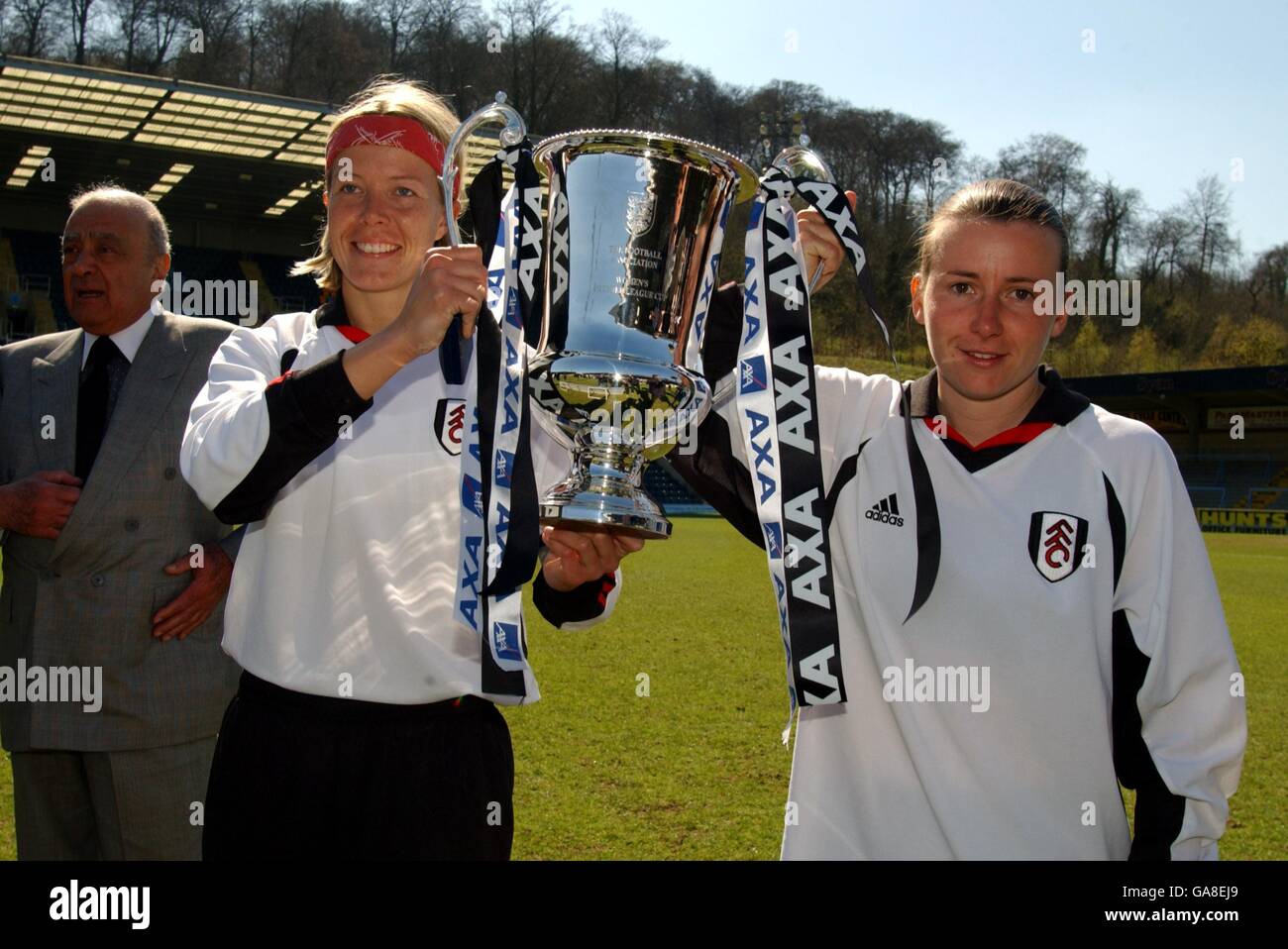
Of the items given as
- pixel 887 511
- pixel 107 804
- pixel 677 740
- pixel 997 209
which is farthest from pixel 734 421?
pixel 677 740

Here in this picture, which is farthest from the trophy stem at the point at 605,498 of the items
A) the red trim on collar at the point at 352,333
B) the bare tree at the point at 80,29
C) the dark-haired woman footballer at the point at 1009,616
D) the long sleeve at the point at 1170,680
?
the bare tree at the point at 80,29

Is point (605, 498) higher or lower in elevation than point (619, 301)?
lower

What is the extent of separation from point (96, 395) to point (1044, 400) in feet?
8.05

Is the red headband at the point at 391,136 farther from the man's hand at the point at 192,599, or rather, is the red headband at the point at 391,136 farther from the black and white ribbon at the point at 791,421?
the man's hand at the point at 192,599

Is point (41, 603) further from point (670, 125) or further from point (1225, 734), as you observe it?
point (670, 125)

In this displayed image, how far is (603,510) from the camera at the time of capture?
1.90 meters

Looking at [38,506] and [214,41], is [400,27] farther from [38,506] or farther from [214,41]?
[38,506]

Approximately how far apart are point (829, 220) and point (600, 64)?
45.7m

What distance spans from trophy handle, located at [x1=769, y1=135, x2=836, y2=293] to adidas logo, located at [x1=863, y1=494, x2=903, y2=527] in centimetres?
40

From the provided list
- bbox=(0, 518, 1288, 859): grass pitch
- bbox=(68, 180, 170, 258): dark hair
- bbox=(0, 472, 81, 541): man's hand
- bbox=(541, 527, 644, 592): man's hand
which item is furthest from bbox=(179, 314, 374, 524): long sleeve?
bbox=(0, 518, 1288, 859): grass pitch

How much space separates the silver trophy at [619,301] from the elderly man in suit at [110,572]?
140cm

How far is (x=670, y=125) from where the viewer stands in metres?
45.4

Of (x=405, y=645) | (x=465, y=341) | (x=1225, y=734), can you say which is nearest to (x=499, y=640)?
(x=405, y=645)

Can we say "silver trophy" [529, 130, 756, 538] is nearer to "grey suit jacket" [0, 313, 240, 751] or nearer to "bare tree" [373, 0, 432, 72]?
"grey suit jacket" [0, 313, 240, 751]
